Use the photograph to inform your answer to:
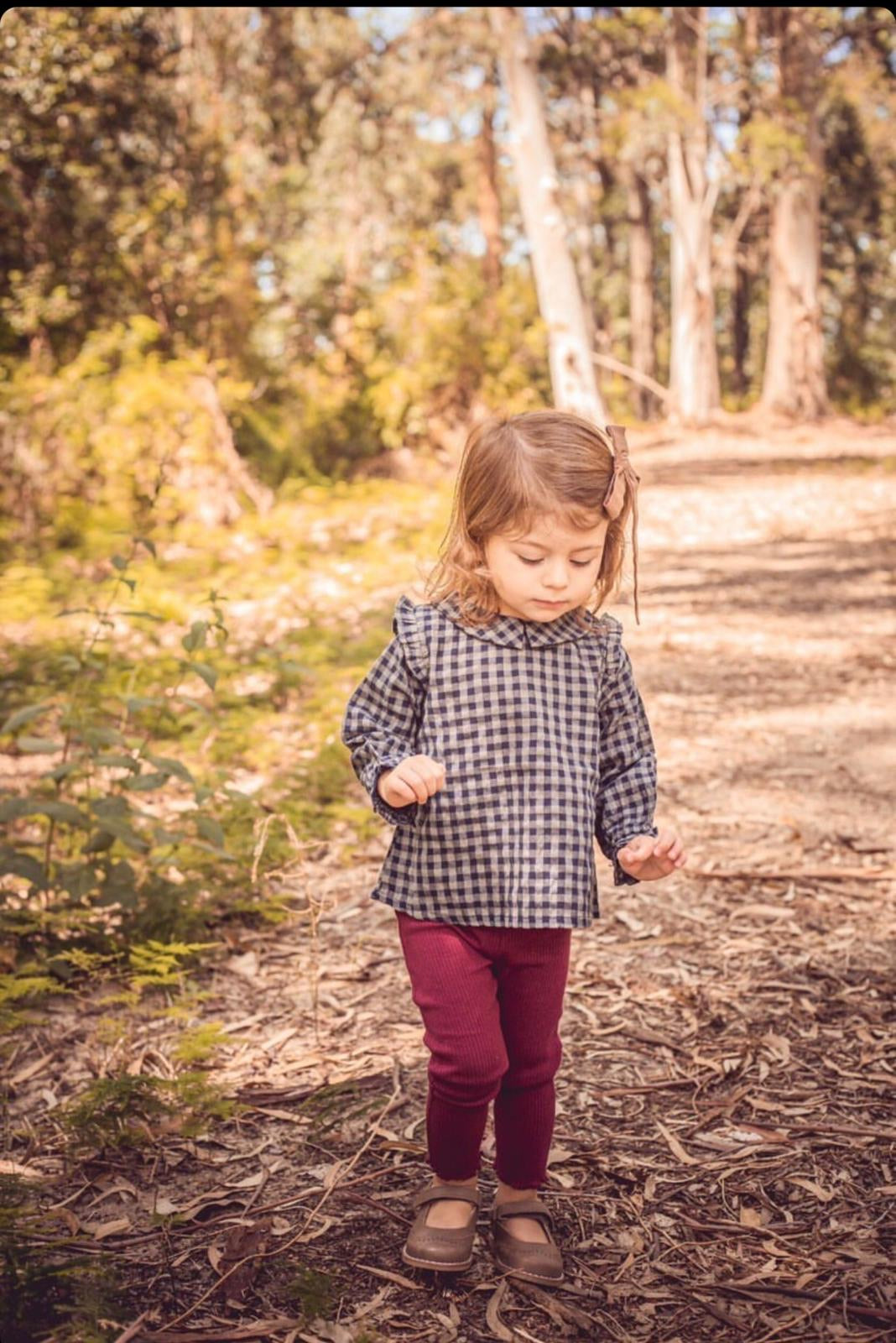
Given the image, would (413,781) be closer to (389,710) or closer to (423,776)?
(423,776)

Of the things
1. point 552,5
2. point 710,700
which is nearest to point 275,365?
point 552,5

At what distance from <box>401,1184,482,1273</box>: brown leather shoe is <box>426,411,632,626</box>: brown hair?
1.10 m

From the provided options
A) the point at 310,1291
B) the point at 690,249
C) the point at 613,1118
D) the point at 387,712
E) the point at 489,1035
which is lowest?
the point at 613,1118

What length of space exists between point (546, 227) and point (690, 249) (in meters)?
5.49

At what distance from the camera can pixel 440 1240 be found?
2256mm

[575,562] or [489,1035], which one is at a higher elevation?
[575,562]

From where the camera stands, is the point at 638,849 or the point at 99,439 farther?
the point at 99,439

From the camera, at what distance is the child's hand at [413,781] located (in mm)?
2088

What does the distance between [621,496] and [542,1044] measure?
1.06 meters

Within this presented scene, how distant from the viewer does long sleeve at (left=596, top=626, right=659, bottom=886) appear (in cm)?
236

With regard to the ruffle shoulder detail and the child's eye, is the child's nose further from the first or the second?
the ruffle shoulder detail

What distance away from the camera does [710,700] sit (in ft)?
20.3

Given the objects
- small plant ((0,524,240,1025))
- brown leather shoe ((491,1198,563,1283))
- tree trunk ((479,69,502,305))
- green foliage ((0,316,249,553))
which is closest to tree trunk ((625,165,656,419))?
tree trunk ((479,69,502,305))

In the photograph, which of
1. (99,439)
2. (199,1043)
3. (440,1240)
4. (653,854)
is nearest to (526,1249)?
(440,1240)
